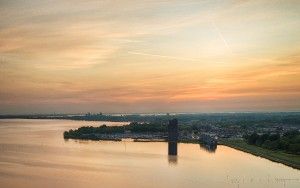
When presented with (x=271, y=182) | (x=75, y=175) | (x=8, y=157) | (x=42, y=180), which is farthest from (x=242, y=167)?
(x=8, y=157)

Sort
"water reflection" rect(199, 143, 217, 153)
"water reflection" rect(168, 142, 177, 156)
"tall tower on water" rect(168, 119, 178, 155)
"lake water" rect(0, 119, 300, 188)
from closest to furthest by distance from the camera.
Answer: "lake water" rect(0, 119, 300, 188) → "water reflection" rect(168, 142, 177, 156) → "tall tower on water" rect(168, 119, 178, 155) → "water reflection" rect(199, 143, 217, 153)

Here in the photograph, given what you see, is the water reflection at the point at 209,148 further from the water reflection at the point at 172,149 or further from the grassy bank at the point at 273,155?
the water reflection at the point at 172,149

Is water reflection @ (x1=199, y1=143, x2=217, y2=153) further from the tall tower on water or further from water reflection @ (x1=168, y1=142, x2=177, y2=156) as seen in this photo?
water reflection @ (x1=168, y1=142, x2=177, y2=156)

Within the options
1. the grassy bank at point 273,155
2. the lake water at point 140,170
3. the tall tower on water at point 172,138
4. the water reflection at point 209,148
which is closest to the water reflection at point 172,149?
the tall tower on water at point 172,138

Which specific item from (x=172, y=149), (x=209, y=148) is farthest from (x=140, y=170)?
(x=209, y=148)

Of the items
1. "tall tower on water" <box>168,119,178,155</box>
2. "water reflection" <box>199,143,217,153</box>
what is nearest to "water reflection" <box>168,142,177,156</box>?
"tall tower on water" <box>168,119,178,155</box>

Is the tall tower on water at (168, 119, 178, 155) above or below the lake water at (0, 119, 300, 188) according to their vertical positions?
above

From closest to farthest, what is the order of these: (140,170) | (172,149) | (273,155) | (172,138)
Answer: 1. (140,170)
2. (273,155)
3. (172,149)
4. (172,138)

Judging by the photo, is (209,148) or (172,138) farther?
(209,148)

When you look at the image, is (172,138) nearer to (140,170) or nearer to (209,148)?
(209,148)
